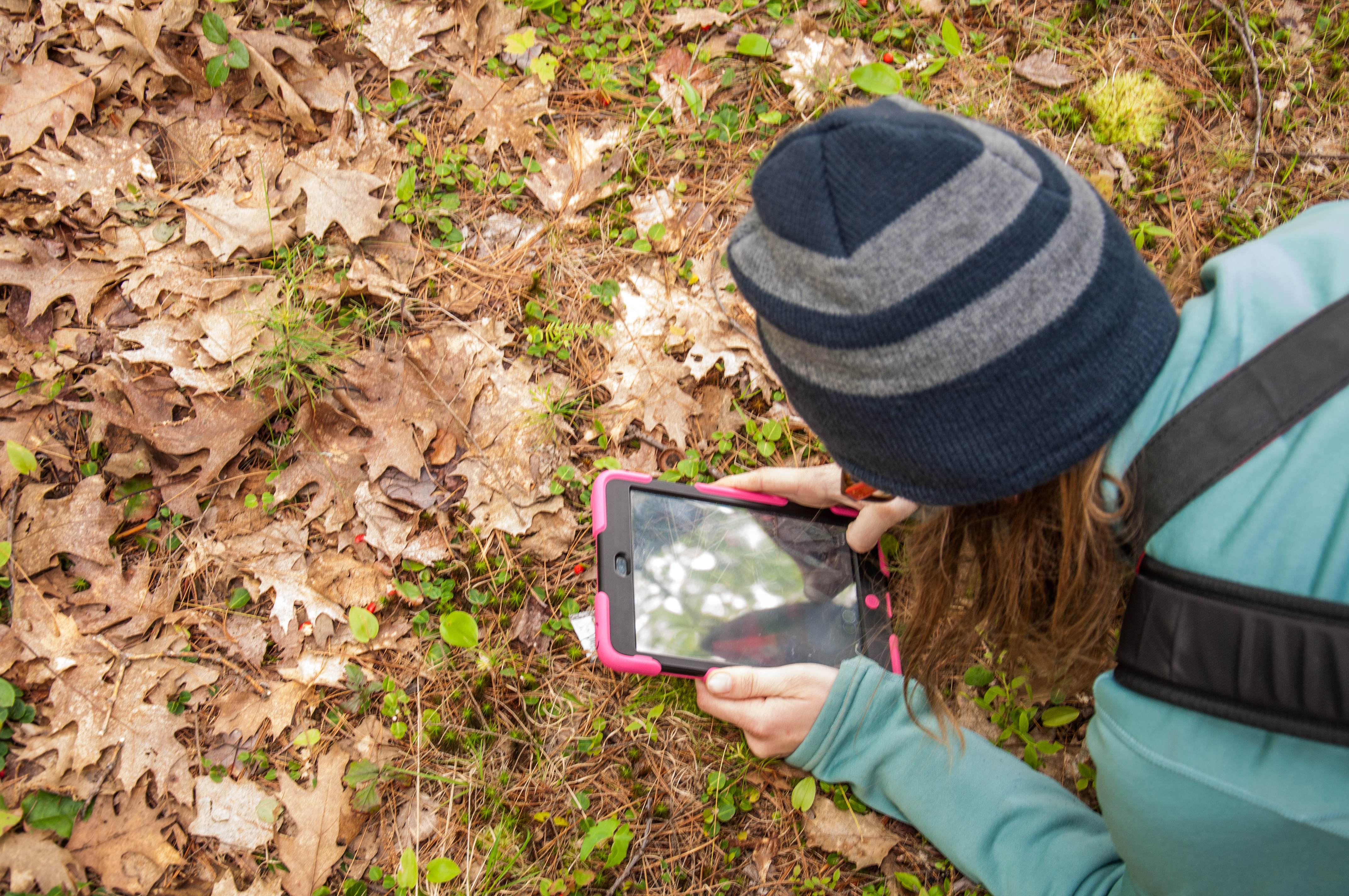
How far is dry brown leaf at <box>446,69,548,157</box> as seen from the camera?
2.92m

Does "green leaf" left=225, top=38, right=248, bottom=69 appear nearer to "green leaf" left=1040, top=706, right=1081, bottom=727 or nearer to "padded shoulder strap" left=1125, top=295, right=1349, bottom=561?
"padded shoulder strap" left=1125, top=295, right=1349, bottom=561

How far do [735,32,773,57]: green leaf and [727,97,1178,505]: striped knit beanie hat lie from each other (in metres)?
1.98

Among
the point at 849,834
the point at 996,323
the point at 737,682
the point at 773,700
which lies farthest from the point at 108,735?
the point at 996,323

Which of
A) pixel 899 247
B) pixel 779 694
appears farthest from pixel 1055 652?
pixel 899 247

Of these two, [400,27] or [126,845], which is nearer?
[126,845]

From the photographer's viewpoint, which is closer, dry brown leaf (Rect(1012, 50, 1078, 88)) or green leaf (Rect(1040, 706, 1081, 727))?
green leaf (Rect(1040, 706, 1081, 727))

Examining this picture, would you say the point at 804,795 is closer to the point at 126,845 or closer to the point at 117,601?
the point at 126,845

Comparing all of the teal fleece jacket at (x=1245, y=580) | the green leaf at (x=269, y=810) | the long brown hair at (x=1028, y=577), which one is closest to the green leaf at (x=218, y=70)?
the green leaf at (x=269, y=810)

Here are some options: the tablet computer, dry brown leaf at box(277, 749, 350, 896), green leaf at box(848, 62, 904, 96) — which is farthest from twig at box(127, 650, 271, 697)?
green leaf at box(848, 62, 904, 96)

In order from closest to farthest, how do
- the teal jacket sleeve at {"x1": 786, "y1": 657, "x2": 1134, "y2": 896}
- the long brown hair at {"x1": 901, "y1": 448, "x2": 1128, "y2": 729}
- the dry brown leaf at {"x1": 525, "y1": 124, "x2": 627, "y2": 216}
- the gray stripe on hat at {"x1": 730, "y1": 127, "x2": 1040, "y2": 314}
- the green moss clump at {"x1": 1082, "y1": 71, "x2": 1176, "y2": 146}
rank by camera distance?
the gray stripe on hat at {"x1": 730, "y1": 127, "x2": 1040, "y2": 314} → the long brown hair at {"x1": 901, "y1": 448, "x2": 1128, "y2": 729} → the teal jacket sleeve at {"x1": 786, "y1": 657, "x2": 1134, "y2": 896} → the dry brown leaf at {"x1": 525, "y1": 124, "x2": 627, "y2": 216} → the green moss clump at {"x1": 1082, "y1": 71, "x2": 1176, "y2": 146}

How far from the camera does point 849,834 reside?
2.27 metres

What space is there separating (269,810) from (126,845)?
382 mm

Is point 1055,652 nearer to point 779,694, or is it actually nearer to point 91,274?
point 779,694

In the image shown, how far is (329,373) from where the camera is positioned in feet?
8.35
